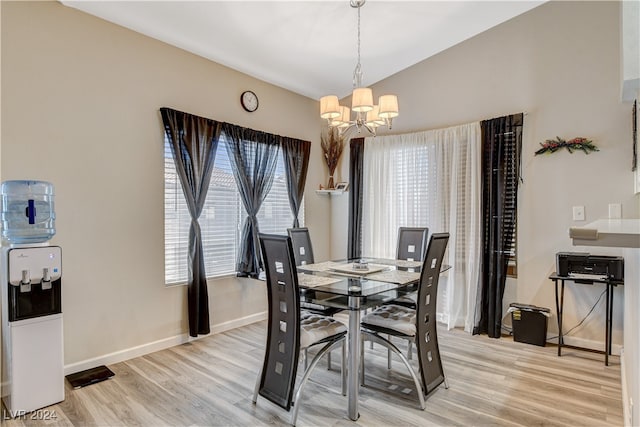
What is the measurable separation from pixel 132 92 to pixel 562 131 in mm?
3981

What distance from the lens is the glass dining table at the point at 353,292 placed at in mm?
2252

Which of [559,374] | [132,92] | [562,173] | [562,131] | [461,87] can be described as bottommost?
[559,374]

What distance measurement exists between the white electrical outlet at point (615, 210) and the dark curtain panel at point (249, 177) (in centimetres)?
339

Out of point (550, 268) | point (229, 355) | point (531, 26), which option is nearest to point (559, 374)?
point (550, 268)

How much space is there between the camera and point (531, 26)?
3.71m

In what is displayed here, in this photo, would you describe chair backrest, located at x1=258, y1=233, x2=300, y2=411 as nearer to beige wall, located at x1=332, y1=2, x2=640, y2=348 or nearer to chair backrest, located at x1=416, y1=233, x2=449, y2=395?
chair backrest, located at x1=416, y1=233, x2=449, y2=395

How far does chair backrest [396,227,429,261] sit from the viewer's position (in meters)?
3.64

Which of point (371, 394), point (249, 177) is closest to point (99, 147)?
point (249, 177)

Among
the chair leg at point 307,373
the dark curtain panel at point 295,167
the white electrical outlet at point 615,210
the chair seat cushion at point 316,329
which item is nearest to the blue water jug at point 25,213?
the chair seat cushion at point 316,329

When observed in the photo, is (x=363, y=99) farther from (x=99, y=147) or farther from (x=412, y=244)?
(x=99, y=147)

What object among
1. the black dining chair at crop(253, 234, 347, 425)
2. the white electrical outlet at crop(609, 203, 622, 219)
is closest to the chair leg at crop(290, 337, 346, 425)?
the black dining chair at crop(253, 234, 347, 425)

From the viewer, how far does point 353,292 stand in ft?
7.22

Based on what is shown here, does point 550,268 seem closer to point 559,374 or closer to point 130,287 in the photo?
point 559,374

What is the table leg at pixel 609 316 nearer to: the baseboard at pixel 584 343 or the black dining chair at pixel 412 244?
the baseboard at pixel 584 343
